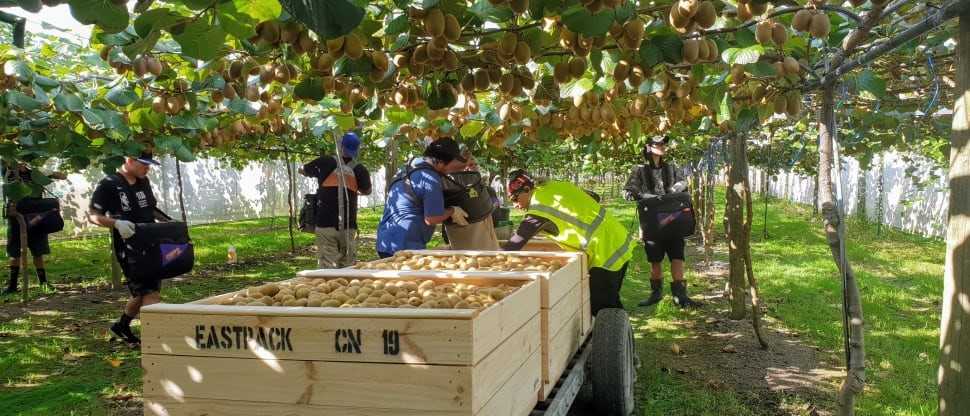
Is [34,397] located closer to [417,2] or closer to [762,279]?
[417,2]

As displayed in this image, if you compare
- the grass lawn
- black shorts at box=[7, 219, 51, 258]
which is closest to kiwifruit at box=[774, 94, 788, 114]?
the grass lawn

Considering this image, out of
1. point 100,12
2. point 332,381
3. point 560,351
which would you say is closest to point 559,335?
point 560,351

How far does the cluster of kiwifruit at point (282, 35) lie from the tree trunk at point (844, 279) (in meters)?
2.07

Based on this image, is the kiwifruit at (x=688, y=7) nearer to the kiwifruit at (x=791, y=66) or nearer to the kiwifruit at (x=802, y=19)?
the kiwifruit at (x=802, y=19)

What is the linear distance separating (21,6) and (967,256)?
2.77 m

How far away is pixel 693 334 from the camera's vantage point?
6137 millimetres

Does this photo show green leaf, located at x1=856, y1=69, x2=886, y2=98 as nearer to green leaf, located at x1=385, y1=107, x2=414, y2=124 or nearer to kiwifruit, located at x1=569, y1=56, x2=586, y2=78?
kiwifruit, located at x1=569, y1=56, x2=586, y2=78

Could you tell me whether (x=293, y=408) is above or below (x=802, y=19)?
below

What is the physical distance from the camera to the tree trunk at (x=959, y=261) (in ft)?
7.22

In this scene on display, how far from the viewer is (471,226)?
5324mm

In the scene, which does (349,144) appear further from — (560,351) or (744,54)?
(744,54)

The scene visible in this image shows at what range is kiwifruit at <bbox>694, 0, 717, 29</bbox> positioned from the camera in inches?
71.7

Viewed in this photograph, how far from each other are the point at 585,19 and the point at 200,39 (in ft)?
3.55

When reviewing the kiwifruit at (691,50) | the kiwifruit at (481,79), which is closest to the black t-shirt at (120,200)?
the kiwifruit at (481,79)
